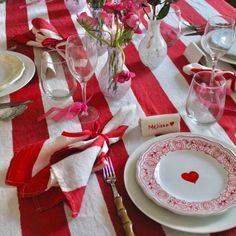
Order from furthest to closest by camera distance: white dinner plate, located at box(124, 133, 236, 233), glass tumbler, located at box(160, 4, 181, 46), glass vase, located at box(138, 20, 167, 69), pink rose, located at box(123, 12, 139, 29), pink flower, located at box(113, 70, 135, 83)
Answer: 1. glass tumbler, located at box(160, 4, 181, 46)
2. glass vase, located at box(138, 20, 167, 69)
3. pink flower, located at box(113, 70, 135, 83)
4. pink rose, located at box(123, 12, 139, 29)
5. white dinner plate, located at box(124, 133, 236, 233)

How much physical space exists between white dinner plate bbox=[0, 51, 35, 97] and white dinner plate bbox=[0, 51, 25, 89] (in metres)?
0.01

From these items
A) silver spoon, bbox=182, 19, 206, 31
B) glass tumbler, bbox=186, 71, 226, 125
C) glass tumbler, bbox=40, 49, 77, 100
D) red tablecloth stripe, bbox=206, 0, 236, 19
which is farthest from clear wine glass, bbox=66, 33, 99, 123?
red tablecloth stripe, bbox=206, 0, 236, 19

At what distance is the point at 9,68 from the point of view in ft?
3.69

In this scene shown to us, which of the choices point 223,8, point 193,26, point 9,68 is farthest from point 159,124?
point 223,8

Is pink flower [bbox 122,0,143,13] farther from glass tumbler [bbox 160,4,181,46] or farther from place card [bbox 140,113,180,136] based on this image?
glass tumbler [bbox 160,4,181,46]

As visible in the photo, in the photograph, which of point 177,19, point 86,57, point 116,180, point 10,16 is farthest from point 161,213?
point 10,16

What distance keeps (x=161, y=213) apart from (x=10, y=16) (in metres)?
1.07

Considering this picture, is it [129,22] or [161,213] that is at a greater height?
[129,22]

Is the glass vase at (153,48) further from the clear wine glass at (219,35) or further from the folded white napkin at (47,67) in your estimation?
the folded white napkin at (47,67)

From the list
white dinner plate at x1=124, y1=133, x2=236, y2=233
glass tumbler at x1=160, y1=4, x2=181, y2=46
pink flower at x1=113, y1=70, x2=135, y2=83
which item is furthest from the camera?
glass tumbler at x1=160, y1=4, x2=181, y2=46

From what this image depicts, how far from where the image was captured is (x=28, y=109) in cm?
100

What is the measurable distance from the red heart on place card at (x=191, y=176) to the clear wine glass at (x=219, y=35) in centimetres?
32

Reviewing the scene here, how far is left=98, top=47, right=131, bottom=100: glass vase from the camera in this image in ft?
3.23

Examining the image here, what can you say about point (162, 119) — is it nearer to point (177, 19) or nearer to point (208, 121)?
point (208, 121)
